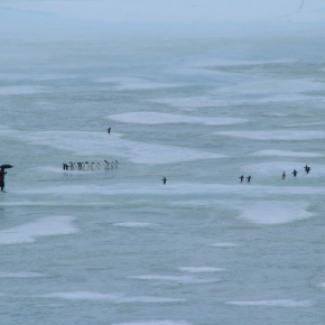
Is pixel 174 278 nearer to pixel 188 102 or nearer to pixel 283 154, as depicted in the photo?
pixel 283 154

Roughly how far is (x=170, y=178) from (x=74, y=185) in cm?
106

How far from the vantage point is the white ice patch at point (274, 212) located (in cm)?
954

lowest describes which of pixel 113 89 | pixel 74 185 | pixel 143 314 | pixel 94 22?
pixel 143 314

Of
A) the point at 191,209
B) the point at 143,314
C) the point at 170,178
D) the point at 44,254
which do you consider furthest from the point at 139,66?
the point at 143,314

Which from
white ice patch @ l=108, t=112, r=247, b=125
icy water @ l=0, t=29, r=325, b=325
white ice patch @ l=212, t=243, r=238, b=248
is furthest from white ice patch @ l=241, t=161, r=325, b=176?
white ice patch @ l=108, t=112, r=247, b=125

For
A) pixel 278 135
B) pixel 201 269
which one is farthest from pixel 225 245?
pixel 278 135

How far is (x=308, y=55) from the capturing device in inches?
1118

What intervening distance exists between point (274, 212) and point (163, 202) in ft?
3.60

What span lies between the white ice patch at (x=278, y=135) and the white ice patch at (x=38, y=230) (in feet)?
18.4

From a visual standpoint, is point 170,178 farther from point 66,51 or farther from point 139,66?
point 66,51

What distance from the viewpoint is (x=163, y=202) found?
10312 millimetres

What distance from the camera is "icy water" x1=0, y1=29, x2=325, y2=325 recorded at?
6.99 m

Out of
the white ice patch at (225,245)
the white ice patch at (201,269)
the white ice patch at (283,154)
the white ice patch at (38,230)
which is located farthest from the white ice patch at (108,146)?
the white ice patch at (201,269)

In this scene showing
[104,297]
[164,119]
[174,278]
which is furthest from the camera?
[164,119]
